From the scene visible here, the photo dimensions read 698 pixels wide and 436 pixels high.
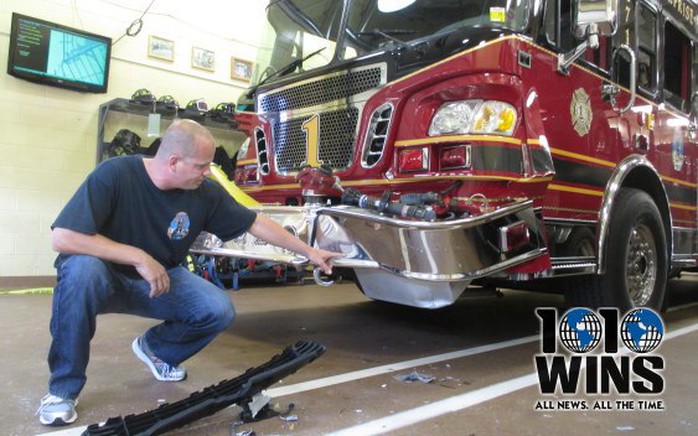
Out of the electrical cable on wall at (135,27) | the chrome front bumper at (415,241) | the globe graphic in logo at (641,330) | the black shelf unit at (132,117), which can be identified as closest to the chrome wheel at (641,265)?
the globe graphic in logo at (641,330)

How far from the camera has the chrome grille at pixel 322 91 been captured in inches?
141

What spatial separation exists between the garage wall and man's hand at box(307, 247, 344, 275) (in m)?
5.40

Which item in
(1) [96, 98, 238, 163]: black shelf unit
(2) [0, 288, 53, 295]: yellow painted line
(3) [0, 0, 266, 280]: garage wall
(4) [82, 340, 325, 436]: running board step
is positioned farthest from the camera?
(1) [96, 98, 238, 163]: black shelf unit

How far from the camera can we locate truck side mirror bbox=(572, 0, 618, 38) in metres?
3.28

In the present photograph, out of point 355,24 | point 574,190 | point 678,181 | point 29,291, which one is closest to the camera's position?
point 574,190

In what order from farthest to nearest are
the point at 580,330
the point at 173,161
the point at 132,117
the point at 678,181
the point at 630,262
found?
the point at 132,117 → the point at 678,181 → the point at 630,262 → the point at 580,330 → the point at 173,161

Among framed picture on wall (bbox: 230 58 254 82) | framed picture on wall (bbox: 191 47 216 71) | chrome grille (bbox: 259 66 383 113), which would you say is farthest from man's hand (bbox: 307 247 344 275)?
framed picture on wall (bbox: 230 58 254 82)

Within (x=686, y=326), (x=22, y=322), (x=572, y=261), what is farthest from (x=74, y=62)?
(x=686, y=326)

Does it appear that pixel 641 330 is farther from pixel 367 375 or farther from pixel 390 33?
pixel 390 33

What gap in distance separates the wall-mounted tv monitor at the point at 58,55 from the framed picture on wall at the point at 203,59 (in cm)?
127

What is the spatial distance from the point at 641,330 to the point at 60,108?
22.3 feet

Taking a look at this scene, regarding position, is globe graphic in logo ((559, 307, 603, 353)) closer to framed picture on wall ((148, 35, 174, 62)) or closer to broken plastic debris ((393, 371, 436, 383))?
broken plastic debris ((393, 371, 436, 383))

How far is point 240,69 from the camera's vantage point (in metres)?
8.97

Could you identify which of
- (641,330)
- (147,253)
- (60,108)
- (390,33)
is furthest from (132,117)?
(641,330)
